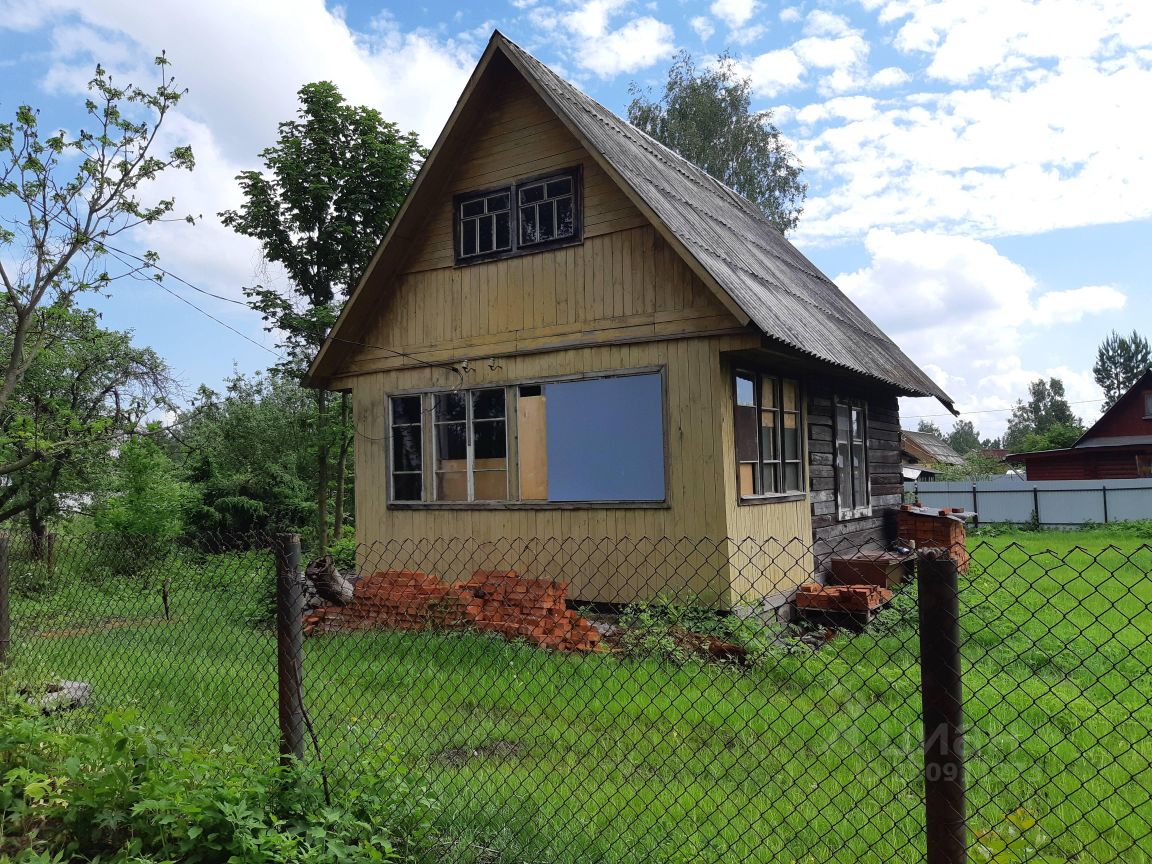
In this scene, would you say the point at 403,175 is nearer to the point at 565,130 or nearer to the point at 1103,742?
the point at 565,130

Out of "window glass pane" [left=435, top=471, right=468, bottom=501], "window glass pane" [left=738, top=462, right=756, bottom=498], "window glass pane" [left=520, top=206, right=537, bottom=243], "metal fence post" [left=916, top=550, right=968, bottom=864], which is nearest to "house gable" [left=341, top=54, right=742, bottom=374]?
"window glass pane" [left=520, top=206, right=537, bottom=243]

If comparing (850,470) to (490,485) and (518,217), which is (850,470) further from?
(518,217)

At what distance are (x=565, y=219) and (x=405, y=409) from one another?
3.72m

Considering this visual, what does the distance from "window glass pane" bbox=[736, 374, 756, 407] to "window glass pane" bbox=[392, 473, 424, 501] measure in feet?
15.8

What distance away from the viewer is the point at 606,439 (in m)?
10.2

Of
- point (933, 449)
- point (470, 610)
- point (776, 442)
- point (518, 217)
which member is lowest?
point (470, 610)

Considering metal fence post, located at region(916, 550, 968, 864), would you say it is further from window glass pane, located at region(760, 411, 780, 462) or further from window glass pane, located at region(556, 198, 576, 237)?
window glass pane, located at region(556, 198, 576, 237)

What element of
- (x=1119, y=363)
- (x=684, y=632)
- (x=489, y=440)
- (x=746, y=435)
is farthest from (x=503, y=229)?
(x=1119, y=363)

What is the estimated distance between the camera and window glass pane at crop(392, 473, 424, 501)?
Answer: 11.9 metres

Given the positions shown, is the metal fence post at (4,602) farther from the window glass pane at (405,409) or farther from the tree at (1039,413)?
the tree at (1039,413)

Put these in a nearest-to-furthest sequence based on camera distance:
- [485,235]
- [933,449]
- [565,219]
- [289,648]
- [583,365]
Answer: [289,648]
[583,365]
[565,219]
[485,235]
[933,449]

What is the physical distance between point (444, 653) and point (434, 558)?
370 cm

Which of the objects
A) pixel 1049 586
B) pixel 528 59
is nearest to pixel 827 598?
pixel 1049 586

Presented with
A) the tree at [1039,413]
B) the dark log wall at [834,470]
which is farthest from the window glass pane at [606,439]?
the tree at [1039,413]
